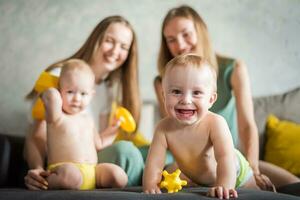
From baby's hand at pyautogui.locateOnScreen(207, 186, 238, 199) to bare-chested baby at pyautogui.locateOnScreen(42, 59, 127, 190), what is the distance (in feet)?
1.29

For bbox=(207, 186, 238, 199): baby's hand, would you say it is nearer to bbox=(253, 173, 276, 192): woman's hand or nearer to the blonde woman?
bbox=(253, 173, 276, 192): woman's hand

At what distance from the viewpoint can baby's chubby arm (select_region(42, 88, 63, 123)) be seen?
1.44 meters

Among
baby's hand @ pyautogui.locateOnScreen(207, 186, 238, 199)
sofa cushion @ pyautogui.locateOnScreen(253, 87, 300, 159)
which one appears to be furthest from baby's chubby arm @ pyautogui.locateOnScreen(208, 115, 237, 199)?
sofa cushion @ pyautogui.locateOnScreen(253, 87, 300, 159)

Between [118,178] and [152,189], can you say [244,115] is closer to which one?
[118,178]

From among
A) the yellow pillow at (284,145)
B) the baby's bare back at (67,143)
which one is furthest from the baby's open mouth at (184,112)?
the yellow pillow at (284,145)

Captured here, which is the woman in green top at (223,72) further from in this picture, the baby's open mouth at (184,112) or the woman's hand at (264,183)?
the baby's open mouth at (184,112)

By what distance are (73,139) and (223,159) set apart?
53 centimetres

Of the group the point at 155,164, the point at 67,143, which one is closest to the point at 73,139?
the point at 67,143

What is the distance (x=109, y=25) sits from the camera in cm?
194

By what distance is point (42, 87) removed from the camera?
1.65m

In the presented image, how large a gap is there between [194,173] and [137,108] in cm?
71

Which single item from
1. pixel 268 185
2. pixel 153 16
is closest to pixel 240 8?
pixel 153 16

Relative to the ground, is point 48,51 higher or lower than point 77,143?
higher

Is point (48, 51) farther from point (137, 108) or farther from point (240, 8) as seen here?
point (240, 8)
